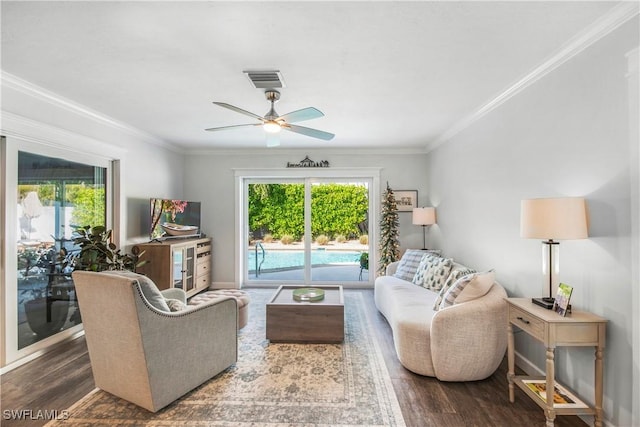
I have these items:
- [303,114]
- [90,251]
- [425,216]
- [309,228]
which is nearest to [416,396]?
[303,114]

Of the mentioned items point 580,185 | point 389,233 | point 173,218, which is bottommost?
point 389,233

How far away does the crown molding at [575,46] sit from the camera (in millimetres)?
1738

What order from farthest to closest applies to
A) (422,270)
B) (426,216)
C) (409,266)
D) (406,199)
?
(406,199) → (426,216) → (409,266) → (422,270)

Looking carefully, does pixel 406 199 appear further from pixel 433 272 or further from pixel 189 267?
pixel 189 267

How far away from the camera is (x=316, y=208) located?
221 inches

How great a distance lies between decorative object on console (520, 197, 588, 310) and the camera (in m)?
1.89

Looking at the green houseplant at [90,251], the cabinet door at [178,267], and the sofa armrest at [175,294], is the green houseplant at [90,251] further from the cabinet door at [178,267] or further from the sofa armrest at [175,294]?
the cabinet door at [178,267]

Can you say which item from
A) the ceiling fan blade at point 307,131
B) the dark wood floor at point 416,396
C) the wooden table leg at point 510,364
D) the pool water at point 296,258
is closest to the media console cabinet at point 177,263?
the pool water at point 296,258

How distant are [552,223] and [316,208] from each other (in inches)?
157

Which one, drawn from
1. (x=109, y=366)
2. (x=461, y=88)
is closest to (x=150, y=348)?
(x=109, y=366)

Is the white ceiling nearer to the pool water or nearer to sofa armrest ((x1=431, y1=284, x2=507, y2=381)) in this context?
sofa armrest ((x1=431, y1=284, x2=507, y2=381))

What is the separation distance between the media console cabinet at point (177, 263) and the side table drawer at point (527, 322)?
3.89 meters

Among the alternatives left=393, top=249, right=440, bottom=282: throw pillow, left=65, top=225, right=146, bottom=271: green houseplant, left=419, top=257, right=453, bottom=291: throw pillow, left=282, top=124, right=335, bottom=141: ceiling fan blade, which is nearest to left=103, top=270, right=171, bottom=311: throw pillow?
left=65, top=225, right=146, bottom=271: green houseplant

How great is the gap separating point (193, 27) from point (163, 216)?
323cm
